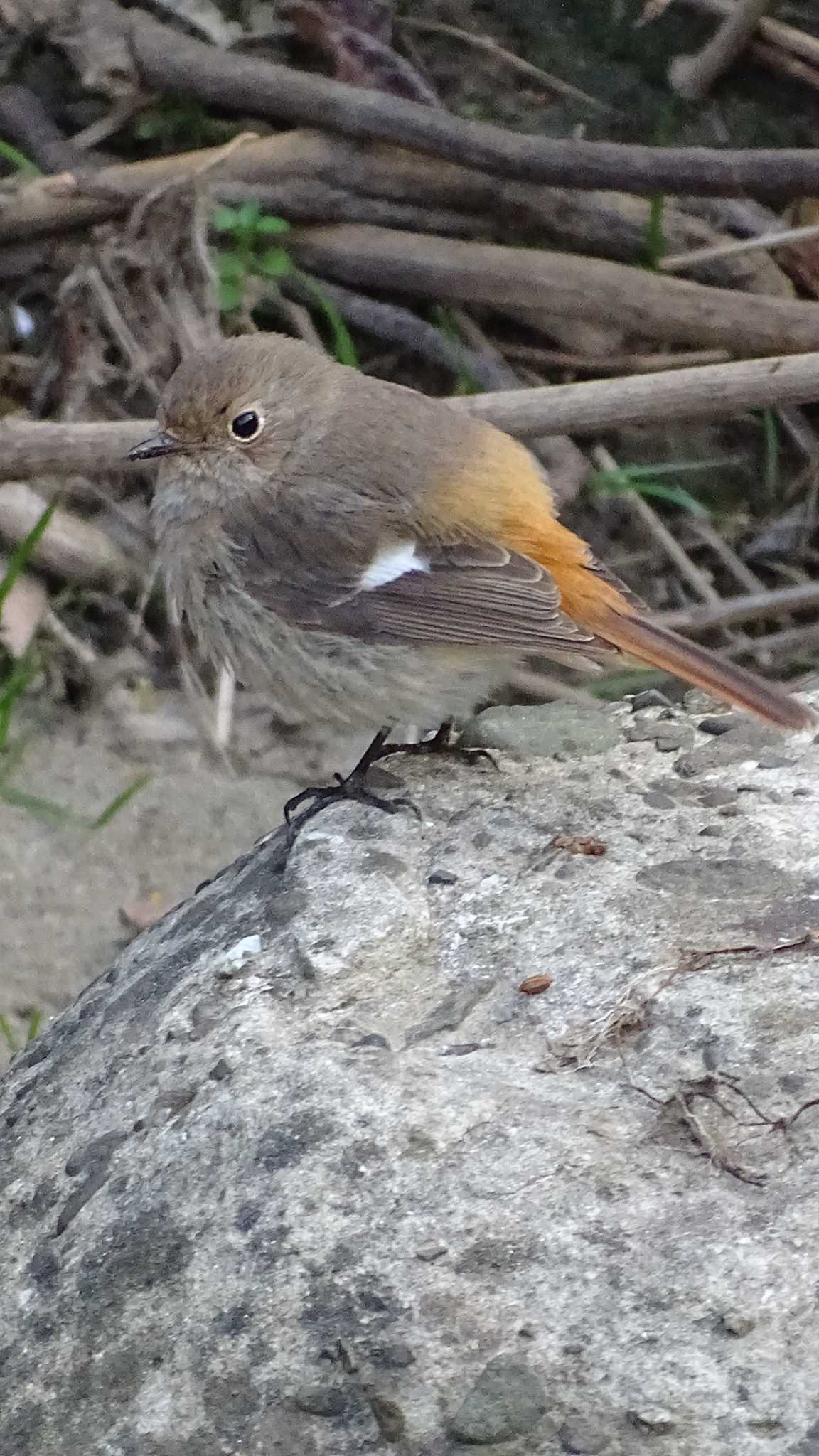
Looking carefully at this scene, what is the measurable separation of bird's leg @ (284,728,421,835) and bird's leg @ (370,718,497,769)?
0.02 m

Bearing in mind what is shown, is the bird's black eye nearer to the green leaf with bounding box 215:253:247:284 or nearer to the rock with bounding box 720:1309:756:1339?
the green leaf with bounding box 215:253:247:284

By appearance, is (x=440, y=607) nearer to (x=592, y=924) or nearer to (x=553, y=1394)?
(x=592, y=924)

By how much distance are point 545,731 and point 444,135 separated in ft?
8.12

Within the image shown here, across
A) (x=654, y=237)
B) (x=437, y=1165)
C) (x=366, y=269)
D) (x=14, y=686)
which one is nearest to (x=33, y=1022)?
(x=14, y=686)

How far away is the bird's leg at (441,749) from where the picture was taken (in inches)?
123

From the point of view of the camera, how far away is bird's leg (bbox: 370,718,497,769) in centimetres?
312

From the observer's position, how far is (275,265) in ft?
16.6

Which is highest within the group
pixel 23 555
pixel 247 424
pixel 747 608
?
pixel 247 424

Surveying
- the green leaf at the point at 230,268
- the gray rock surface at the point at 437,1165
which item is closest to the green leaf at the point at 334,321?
the green leaf at the point at 230,268

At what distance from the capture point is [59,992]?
13.5 feet

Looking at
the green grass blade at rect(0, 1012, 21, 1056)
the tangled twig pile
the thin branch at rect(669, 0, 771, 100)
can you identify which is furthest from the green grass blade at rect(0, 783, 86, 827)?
the thin branch at rect(669, 0, 771, 100)

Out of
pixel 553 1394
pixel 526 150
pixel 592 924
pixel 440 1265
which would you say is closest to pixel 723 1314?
pixel 553 1394

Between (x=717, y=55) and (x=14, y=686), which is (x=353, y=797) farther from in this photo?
(x=717, y=55)

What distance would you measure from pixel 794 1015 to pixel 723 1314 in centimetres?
50
